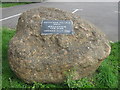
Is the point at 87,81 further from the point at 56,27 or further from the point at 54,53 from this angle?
the point at 56,27

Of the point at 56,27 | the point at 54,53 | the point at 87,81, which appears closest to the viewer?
the point at 54,53

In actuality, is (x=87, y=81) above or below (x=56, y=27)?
below

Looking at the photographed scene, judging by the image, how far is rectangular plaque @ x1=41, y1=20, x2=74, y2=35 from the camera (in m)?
4.34

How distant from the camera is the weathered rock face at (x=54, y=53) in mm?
4000

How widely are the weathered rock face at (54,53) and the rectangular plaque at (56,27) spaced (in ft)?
0.27

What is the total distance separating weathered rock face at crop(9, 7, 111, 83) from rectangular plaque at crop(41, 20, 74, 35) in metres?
0.08

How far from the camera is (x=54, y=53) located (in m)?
4.09

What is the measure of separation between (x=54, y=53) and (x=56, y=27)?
571mm

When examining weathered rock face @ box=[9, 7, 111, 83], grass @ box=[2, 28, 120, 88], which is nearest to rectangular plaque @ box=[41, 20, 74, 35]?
weathered rock face @ box=[9, 7, 111, 83]

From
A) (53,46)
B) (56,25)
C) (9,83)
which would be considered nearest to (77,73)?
(53,46)

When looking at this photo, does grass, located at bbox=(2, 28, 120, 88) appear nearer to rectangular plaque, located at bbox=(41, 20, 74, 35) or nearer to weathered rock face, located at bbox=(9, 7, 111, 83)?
weathered rock face, located at bbox=(9, 7, 111, 83)

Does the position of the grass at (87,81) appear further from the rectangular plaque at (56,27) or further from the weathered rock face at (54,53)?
the rectangular plaque at (56,27)

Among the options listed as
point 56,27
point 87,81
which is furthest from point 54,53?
point 87,81

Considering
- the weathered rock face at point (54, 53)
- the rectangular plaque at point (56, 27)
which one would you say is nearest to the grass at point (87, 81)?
the weathered rock face at point (54, 53)
